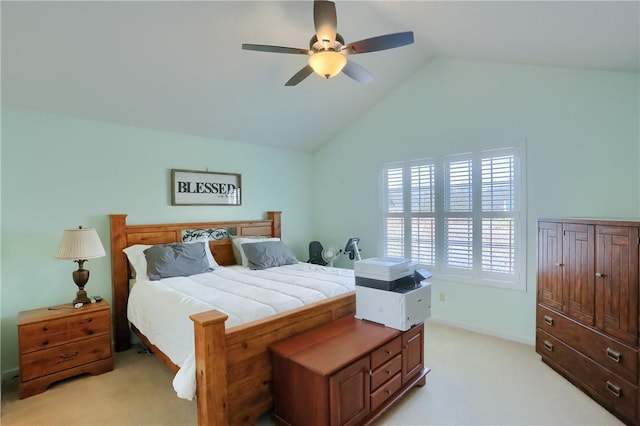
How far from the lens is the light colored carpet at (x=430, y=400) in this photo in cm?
215

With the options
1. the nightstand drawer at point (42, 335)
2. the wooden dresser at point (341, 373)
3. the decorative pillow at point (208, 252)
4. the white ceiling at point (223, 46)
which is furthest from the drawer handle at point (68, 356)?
the white ceiling at point (223, 46)

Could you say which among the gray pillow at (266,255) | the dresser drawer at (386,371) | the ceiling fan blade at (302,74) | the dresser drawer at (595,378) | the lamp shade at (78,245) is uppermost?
the ceiling fan blade at (302,74)

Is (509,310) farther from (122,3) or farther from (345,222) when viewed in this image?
(122,3)

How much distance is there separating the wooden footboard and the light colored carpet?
33 centimetres

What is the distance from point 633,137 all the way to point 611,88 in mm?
478

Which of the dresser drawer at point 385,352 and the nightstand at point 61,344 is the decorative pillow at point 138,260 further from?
the dresser drawer at point 385,352

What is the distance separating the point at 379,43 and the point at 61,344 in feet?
11.2

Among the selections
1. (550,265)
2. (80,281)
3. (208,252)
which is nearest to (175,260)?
(208,252)

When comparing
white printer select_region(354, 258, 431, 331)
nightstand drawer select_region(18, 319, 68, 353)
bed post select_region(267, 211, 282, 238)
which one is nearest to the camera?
white printer select_region(354, 258, 431, 331)

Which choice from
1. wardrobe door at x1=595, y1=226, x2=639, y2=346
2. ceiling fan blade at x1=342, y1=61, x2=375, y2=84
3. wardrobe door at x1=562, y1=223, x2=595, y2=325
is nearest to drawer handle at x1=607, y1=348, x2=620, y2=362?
wardrobe door at x1=595, y1=226, x2=639, y2=346

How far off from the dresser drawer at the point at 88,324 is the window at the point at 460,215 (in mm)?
3338

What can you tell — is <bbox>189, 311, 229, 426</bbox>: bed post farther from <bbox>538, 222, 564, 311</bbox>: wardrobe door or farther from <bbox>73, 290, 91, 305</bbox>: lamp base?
<bbox>538, 222, 564, 311</bbox>: wardrobe door

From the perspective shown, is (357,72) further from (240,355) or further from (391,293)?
(240,355)

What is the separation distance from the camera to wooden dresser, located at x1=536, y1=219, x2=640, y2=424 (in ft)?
6.93
